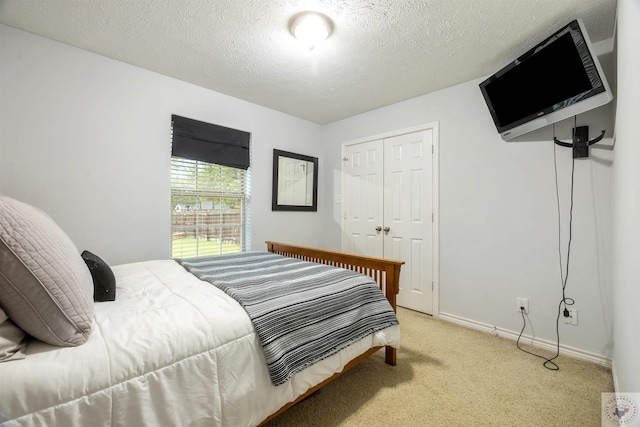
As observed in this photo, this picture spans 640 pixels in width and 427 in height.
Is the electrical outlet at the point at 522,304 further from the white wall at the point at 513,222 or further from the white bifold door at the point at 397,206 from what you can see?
the white bifold door at the point at 397,206

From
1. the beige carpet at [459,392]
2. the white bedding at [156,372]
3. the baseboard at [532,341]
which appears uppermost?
the white bedding at [156,372]

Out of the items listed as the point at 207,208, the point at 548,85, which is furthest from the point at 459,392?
the point at 207,208

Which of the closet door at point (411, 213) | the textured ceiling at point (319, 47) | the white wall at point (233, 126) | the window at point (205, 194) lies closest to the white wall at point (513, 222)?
the white wall at point (233, 126)

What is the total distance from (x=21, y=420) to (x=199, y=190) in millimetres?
2405

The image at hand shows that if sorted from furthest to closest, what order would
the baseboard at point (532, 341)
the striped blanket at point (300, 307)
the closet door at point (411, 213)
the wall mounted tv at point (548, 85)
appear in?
1. the closet door at point (411, 213)
2. the baseboard at point (532, 341)
3. the wall mounted tv at point (548, 85)
4. the striped blanket at point (300, 307)

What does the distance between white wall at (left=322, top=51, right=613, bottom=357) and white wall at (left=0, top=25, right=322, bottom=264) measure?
2.53 meters

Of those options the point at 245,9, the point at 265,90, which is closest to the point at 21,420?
the point at 245,9

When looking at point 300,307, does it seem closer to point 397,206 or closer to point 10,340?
point 10,340

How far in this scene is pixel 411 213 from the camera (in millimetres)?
3066

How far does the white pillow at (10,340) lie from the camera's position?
774 millimetres

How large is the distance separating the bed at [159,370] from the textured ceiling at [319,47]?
1786 millimetres

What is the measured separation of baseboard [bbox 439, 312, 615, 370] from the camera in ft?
6.47

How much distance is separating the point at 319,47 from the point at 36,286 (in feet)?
7.21

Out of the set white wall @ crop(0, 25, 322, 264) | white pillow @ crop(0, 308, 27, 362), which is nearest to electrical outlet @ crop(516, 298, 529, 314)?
white pillow @ crop(0, 308, 27, 362)
